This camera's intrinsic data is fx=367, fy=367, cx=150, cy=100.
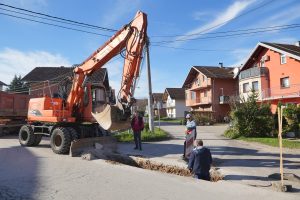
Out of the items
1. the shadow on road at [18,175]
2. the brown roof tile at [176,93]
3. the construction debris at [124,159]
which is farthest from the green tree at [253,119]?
the brown roof tile at [176,93]

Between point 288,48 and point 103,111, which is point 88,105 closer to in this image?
point 103,111

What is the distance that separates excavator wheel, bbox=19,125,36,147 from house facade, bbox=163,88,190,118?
6175 cm

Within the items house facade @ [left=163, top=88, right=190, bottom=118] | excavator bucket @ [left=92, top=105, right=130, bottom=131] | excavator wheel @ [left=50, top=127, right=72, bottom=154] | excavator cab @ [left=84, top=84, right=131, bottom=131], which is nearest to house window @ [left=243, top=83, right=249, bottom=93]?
excavator cab @ [left=84, top=84, right=131, bottom=131]

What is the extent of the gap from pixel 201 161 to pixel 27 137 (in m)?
11.3

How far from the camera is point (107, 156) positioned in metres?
14.4

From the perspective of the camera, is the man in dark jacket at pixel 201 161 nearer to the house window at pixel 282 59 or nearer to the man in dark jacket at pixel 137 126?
the man in dark jacket at pixel 137 126

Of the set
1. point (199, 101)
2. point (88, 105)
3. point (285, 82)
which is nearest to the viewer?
point (88, 105)

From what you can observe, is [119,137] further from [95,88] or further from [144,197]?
[144,197]

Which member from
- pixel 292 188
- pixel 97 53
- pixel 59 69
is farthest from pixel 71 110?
pixel 59 69

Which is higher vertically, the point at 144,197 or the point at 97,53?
the point at 97,53

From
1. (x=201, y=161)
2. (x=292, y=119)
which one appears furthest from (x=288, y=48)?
(x=201, y=161)

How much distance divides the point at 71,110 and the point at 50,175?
6436 mm

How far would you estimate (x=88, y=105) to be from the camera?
16531mm

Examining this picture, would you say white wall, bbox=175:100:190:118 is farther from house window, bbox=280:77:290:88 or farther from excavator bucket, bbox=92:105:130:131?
excavator bucket, bbox=92:105:130:131
